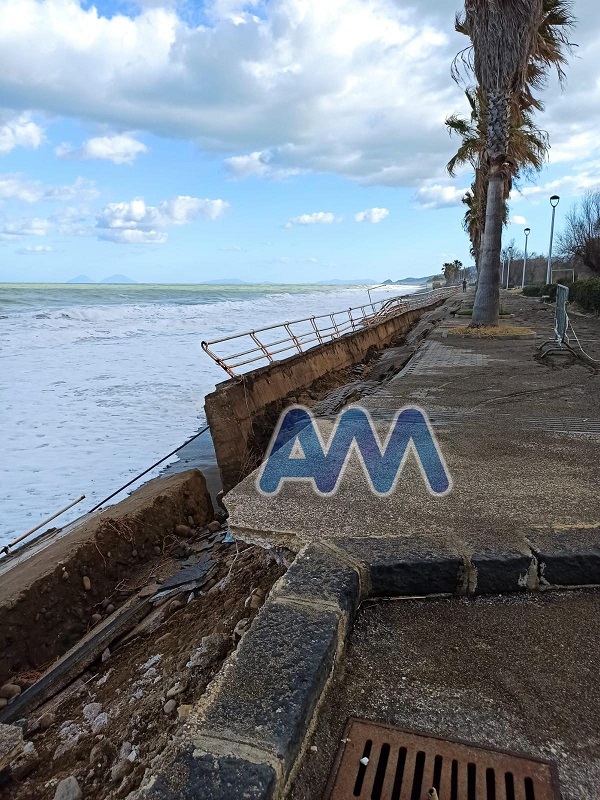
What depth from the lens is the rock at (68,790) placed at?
84.9 inches

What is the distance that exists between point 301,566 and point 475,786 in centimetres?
110

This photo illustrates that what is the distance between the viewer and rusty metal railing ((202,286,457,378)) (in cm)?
971

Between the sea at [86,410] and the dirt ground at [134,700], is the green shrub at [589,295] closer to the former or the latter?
the sea at [86,410]

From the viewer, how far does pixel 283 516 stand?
3070 mm

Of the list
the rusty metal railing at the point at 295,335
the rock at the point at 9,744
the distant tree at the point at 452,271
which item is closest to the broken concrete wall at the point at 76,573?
the rock at the point at 9,744

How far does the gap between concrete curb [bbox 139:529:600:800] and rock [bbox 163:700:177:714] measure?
0.63m

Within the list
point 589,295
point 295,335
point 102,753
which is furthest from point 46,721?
point 589,295

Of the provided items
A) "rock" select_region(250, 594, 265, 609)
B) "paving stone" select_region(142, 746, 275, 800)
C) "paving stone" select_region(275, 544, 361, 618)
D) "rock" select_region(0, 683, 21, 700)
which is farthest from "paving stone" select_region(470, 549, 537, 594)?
"rock" select_region(0, 683, 21, 700)

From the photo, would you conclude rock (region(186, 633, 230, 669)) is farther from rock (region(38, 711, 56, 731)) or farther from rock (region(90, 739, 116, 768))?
rock (region(38, 711, 56, 731))

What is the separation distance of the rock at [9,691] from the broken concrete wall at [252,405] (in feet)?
14.3

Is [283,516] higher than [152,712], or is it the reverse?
[283,516]

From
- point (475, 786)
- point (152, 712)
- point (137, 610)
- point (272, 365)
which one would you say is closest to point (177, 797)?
point (475, 786)

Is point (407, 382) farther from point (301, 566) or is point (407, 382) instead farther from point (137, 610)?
point (301, 566)

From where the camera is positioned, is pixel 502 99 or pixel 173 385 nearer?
pixel 502 99
